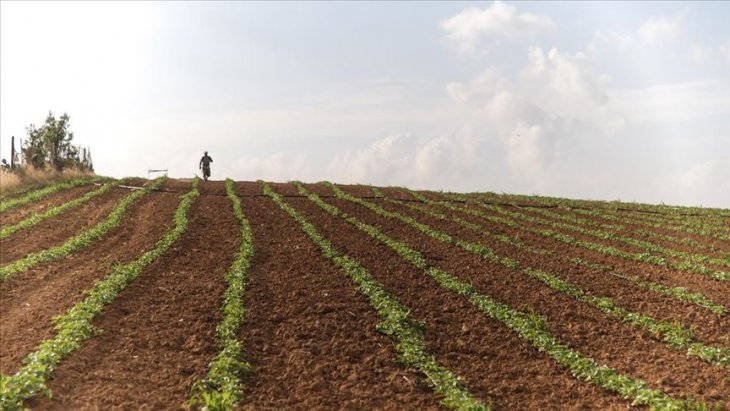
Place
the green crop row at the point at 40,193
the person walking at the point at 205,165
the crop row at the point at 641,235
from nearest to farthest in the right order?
the crop row at the point at 641,235 → the green crop row at the point at 40,193 → the person walking at the point at 205,165

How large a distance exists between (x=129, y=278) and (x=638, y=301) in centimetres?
1105

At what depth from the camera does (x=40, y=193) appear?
2614 centimetres

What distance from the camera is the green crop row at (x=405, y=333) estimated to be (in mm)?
7895

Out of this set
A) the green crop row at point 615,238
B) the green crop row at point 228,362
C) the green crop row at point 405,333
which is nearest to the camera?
the green crop row at point 228,362

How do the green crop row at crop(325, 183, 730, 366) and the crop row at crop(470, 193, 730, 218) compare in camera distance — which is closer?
the green crop row at crop(325, 183, 730, 366)

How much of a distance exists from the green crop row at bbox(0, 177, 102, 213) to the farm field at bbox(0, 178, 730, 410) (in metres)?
2.91

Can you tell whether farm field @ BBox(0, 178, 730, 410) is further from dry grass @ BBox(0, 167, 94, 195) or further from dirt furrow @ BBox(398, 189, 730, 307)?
dry grass @ BBox(0, 167, 94, 195)

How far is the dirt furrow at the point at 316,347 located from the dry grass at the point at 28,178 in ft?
64.9

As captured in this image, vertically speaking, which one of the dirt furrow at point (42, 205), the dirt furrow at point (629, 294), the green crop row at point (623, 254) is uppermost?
the dirt furrow at point (42, 205)

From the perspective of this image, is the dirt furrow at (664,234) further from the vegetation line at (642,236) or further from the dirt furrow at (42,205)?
the dirt furrow at (42,205)

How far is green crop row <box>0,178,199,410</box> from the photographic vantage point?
737 cm

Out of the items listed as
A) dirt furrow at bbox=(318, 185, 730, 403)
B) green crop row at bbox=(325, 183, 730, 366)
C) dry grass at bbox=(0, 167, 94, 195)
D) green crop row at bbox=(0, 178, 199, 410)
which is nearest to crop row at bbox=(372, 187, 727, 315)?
green crop row at bbox=(325, 183, 730, 366)

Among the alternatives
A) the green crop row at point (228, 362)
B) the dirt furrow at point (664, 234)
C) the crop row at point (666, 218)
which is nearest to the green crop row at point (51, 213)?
the green crop row at point (228, 362)

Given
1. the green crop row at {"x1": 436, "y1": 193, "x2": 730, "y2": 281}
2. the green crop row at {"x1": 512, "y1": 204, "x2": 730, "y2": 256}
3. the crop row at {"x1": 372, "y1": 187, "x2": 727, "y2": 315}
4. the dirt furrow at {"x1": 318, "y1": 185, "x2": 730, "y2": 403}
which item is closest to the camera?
the dirt furrow at {"x1": 318, "y1": 185, "x2": 730, "y2": 403}
